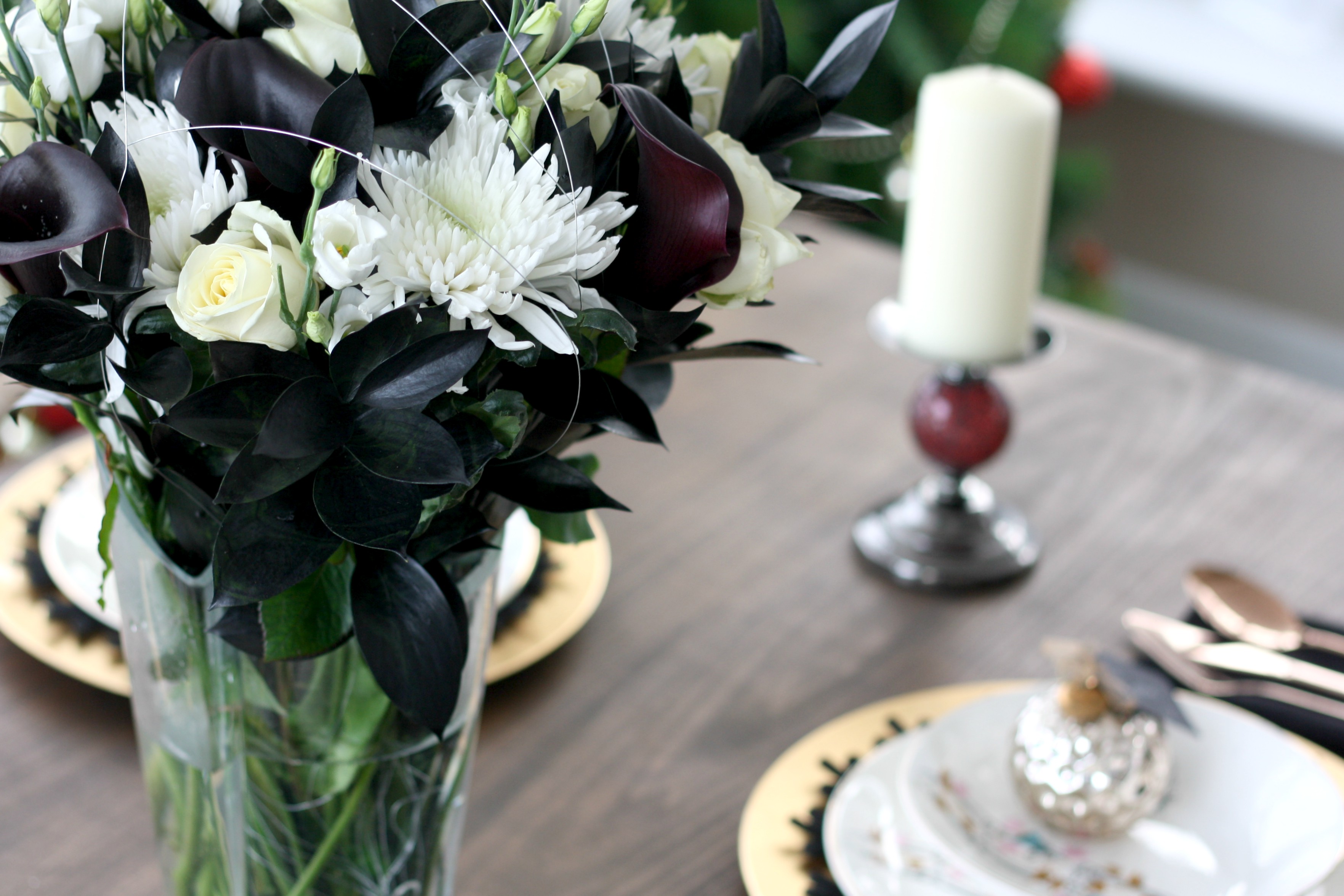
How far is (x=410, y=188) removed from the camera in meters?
0.30

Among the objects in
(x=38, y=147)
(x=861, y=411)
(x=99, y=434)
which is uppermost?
(x=38, y=147)

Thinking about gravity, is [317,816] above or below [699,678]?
above

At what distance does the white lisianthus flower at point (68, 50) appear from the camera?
31 centimetres

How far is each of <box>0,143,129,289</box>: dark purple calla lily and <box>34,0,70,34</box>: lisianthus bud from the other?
26mm

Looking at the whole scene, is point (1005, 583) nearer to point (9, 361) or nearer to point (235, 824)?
point (235, 824)

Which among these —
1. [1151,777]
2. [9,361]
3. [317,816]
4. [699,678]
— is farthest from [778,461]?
[9,361]

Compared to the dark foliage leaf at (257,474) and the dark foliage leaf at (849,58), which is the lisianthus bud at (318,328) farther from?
the dark foliage leaf at (849,58)

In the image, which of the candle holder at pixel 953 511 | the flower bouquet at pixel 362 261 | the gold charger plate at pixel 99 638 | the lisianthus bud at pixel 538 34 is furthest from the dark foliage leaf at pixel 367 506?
the candle holder at pixel 953 511

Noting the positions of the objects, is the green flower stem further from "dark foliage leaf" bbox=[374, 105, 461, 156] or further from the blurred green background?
the blurred green background

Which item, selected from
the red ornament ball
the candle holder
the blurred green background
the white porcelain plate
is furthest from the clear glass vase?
the red ornament ball

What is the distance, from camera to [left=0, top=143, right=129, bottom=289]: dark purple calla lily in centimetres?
28

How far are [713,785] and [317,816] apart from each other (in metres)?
0.21

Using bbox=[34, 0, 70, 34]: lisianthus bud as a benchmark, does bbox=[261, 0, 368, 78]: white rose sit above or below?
below

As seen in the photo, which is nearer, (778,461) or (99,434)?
(99,434)
